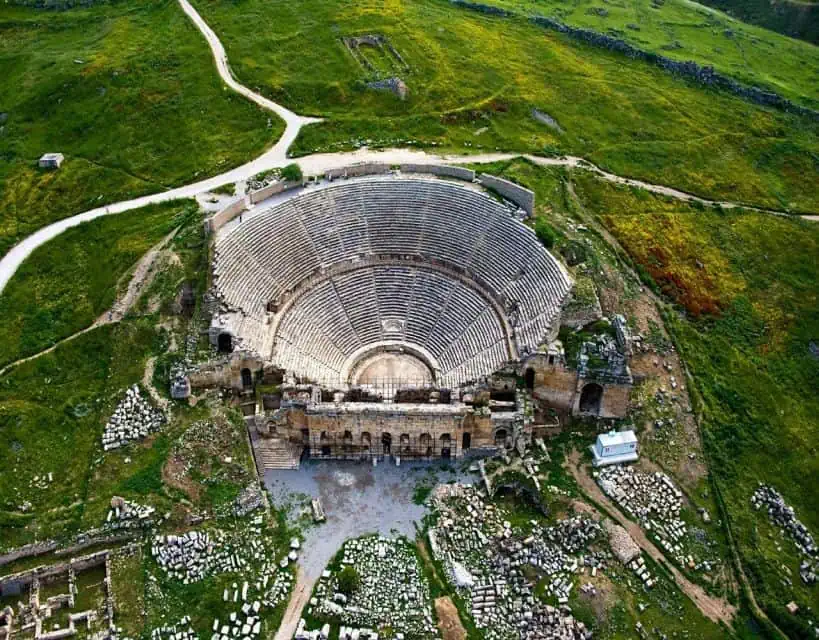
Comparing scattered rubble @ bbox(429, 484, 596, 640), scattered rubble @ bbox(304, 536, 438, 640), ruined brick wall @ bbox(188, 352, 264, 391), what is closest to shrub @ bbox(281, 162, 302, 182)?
ruined brick wall @ bbox(188, 352, 264, 391)

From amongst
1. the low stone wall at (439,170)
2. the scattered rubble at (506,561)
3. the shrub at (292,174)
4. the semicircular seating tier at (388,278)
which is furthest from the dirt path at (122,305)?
the scattered rubble at (506,561)

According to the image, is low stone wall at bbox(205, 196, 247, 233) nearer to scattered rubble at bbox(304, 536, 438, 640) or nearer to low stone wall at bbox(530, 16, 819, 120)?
scattered rubble at bbox(304, 536, 438, 640)

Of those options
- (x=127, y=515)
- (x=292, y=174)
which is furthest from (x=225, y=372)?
(x=292, y=174)

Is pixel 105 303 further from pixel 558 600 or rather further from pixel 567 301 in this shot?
pixel 558 600

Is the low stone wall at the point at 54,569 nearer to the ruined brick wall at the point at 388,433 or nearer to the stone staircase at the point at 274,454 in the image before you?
the stone staircase at the point at 274,454

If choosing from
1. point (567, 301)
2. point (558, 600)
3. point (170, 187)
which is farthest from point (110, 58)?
point (558, 600)
